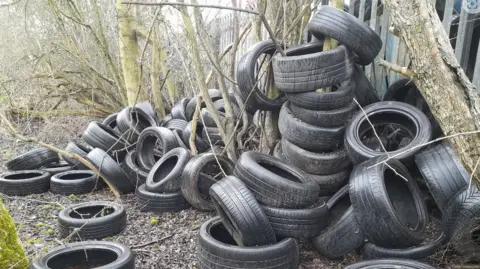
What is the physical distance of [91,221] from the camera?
3.93 meters

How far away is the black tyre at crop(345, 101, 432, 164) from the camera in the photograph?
400 centimetres

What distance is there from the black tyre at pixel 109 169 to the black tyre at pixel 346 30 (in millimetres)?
3276

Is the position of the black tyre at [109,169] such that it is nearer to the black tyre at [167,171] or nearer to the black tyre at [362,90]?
the black tyre at [167,171]

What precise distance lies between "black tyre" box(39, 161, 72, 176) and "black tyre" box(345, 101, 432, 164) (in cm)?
445

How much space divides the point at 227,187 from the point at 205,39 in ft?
6.56

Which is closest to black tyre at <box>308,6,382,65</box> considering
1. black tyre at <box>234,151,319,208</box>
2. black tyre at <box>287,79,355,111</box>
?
black tyre at <box>287,79,355,111</box>

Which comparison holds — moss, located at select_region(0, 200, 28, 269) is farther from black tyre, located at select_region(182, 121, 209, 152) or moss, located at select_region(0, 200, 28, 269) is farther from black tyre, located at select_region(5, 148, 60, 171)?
black tyre, located at select_region(5, 148, 60, 171)

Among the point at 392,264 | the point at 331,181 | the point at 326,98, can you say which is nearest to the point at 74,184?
the point at 331,181

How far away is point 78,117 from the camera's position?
976 cm

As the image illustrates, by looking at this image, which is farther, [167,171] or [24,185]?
[167,171]

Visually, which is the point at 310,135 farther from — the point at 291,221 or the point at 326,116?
the point at 291,221


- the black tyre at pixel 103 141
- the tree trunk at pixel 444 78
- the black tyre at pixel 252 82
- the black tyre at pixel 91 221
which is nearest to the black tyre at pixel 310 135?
the black tyre at pixel 252 82

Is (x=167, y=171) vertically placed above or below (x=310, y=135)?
below

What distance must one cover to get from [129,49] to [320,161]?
5610 millimetres
